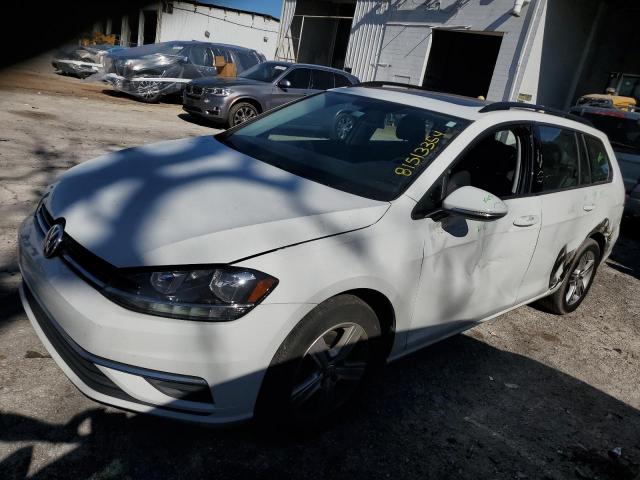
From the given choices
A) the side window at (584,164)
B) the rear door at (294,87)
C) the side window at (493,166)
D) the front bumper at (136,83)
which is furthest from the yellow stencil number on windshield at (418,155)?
the front bumper at (136,83)

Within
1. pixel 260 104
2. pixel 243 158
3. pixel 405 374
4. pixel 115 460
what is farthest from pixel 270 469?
pixel 260 104

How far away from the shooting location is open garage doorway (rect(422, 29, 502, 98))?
17.3 meters

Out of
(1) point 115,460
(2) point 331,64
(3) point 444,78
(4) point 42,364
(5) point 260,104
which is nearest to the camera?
(1) point 115,460

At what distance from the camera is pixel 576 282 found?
4461mm

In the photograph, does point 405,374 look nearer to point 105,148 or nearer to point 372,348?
point 372,348

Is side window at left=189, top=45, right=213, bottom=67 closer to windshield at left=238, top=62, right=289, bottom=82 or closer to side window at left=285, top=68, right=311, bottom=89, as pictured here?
windshield at left=238, top=62, right=289, bottom=82

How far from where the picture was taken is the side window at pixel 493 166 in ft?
9.31

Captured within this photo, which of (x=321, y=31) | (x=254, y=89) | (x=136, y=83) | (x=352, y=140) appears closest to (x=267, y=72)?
(x=254, y=89)

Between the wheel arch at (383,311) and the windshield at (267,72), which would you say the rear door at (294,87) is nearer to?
the windshield at (267,72)

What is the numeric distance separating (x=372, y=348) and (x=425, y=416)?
597 mm

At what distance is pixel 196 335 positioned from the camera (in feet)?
6.46

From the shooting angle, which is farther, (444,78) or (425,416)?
(444,78)

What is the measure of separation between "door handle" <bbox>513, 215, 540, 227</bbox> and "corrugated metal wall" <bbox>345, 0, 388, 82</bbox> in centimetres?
1475

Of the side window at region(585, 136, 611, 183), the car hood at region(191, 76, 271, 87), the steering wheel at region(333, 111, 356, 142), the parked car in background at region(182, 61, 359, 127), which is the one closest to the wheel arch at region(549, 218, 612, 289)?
the side window at region(585, 136, 611, 183)
